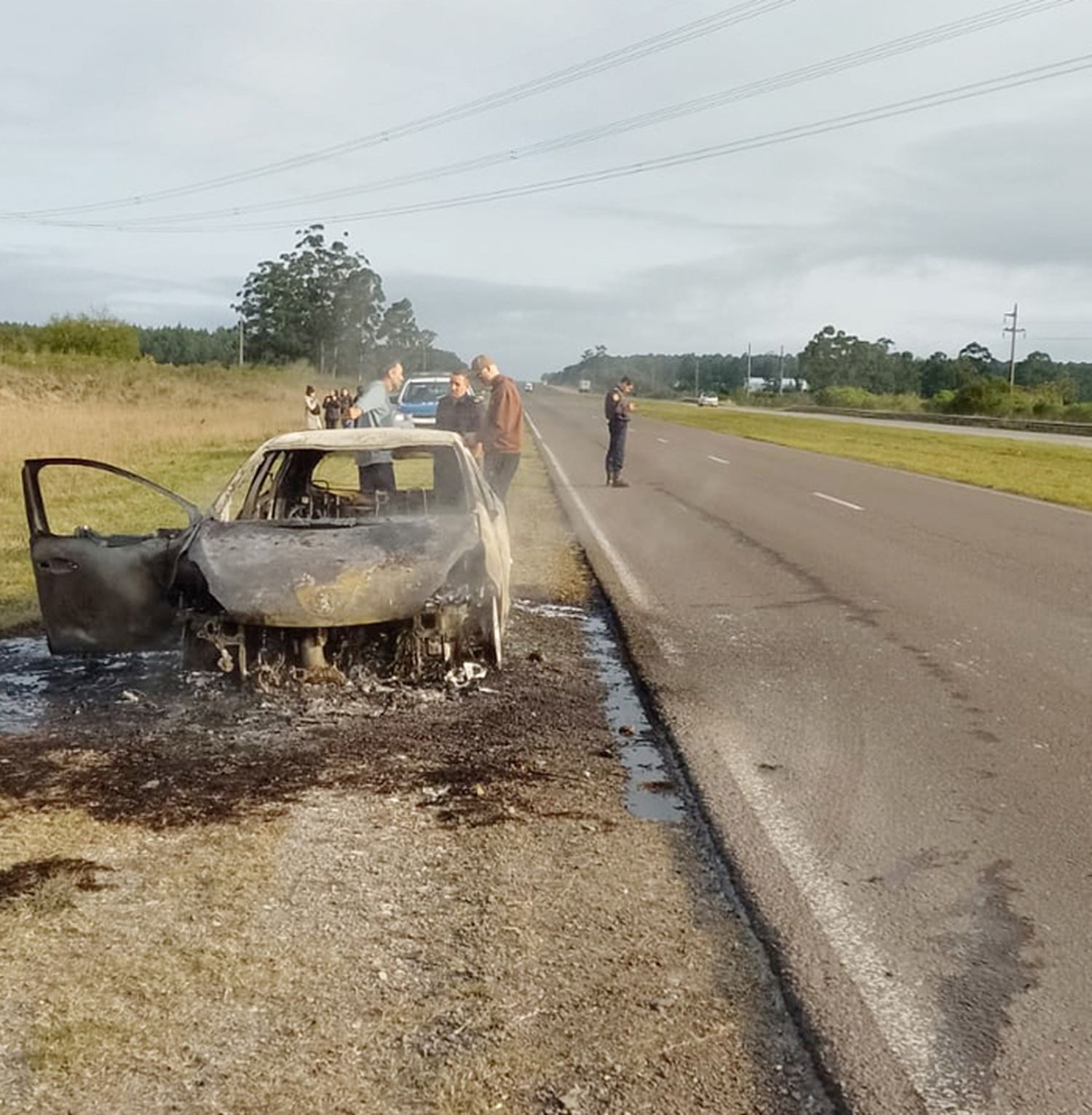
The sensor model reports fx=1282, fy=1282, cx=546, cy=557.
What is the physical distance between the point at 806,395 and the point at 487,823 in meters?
112

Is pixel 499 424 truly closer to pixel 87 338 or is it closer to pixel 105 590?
pixel 105 590

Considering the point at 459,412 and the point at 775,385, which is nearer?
the point at 459,412

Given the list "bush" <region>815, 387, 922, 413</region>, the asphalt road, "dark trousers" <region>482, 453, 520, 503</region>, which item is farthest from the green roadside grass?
"bush" <region>815, 387, 922, 413</region>

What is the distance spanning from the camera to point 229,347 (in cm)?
10206

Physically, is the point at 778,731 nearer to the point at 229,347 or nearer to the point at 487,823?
the point at 487,823

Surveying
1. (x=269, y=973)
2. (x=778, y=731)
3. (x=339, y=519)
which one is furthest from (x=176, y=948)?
(x=339, y=519)

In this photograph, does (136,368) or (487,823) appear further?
(136,368)

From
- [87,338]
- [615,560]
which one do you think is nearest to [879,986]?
[615,560]

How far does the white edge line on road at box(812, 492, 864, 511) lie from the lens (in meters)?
17.2

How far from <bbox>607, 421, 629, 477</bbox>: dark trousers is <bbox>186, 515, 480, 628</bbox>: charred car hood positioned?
1341 cm

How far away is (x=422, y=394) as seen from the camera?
29641 millimetres

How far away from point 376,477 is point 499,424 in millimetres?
3941

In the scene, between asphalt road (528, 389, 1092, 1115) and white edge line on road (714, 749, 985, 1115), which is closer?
white edge line on road (714, 749, 985, 1115)

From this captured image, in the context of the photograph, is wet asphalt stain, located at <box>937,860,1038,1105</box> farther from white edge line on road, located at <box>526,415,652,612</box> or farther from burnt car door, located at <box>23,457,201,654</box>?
white edge line on road, located at <box>526,415,652,612</box>
